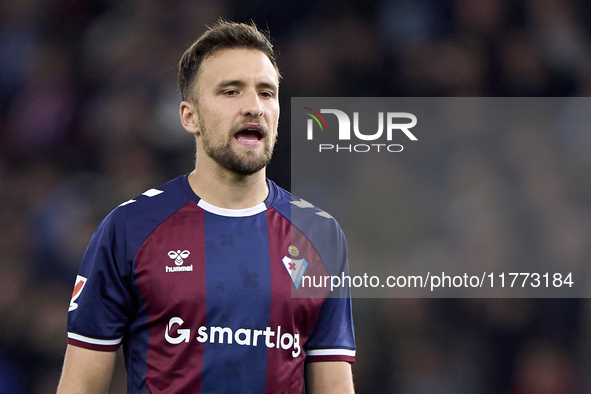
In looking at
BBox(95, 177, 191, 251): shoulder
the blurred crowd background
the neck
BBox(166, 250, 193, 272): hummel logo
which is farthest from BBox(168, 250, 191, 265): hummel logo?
the blurred crowd background

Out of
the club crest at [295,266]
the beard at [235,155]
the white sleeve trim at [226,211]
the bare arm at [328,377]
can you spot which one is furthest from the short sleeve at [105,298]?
the bare arm at [328,377]

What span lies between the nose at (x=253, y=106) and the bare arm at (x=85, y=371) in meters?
0.91

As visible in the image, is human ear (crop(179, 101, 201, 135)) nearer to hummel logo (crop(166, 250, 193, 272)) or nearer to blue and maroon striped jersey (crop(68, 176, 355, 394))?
blue and maroon striped jersey (crop(68, 176, 355, 394))

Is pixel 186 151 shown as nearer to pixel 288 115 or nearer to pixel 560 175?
pixel 288 115

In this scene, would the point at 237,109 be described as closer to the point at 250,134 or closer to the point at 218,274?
the point at 250,134

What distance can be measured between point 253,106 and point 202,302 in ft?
2.16

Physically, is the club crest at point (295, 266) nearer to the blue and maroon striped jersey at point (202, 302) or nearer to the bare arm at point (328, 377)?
the blue and maroon striped jersey at point (202, 302)

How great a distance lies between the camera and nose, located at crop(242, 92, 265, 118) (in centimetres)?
230

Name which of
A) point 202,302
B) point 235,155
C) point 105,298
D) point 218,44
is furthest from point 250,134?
point 105,298

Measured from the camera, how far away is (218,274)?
2.30 metres

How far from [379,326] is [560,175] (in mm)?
1722

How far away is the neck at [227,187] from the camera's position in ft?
7.91

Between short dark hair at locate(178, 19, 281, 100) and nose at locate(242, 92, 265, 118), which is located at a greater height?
short dark hair at locate(178, 19, 281, 100)

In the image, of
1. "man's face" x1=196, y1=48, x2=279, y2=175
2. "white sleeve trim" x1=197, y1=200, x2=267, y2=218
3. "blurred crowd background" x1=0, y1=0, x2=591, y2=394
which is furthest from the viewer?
"blurred crowd background" x1=0, y1=0, x2=591, y2=394
